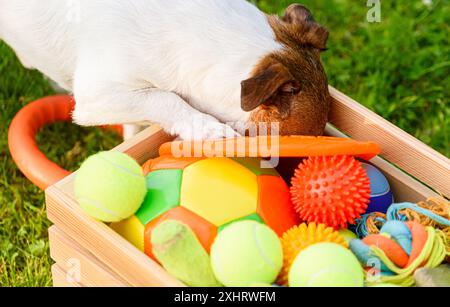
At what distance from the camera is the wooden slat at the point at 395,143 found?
191cm

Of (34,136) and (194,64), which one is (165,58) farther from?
(34,136)

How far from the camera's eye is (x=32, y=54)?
2340 mm

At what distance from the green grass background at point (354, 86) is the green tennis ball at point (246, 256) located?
939mm

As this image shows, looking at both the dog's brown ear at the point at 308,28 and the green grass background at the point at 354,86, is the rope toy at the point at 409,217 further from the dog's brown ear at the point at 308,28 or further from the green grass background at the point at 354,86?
the green grass background at the point at 354,86

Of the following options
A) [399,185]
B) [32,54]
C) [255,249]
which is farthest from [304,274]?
[32,54]

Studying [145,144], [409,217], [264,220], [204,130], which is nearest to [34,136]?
[145,144]

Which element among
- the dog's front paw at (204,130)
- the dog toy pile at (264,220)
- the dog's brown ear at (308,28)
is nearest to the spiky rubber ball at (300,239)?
the dog toy pile at (264,220)

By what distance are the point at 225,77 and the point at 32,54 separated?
30.5 inches

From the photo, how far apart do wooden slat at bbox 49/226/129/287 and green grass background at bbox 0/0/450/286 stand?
1.74 ft

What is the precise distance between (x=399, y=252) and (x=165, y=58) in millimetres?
847

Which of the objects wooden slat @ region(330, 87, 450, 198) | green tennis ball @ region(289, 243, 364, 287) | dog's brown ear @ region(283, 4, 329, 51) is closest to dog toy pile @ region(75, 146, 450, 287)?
green tennis ball @ region(289, 243, 364, 287)

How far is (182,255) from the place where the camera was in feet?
5.00
